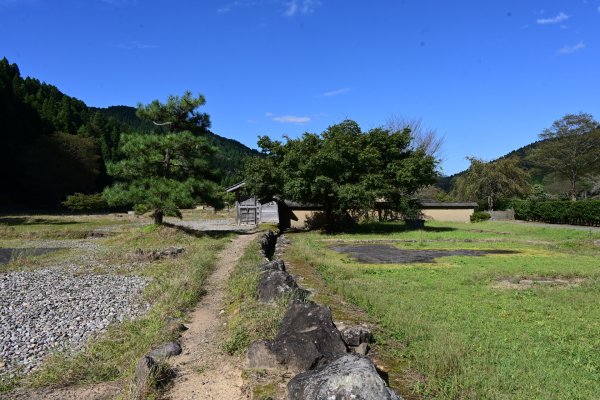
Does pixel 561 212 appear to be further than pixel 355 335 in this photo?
Yes

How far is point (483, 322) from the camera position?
641 centimetres

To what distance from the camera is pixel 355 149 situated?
2355cm

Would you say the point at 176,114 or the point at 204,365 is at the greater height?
the point at 176,114

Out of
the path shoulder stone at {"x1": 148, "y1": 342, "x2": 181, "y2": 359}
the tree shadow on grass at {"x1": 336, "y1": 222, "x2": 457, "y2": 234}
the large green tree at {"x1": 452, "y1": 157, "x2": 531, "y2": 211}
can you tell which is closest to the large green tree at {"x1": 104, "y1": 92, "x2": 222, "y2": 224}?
the tree shadow on grass at {"x1": 336, "y1": 222, "x2": 457, "y2": 234}

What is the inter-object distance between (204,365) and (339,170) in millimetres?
18608

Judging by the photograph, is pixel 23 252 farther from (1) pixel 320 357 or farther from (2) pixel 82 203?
(2) pixel 82 203

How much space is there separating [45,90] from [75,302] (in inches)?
3112

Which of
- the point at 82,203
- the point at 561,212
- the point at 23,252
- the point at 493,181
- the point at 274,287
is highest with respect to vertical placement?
the point at 493,181

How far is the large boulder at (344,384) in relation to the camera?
2.95 meters

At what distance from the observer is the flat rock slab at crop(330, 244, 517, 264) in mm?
14516

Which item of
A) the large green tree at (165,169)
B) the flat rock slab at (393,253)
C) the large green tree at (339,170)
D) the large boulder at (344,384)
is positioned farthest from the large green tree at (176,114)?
the large boulder at (344,384)

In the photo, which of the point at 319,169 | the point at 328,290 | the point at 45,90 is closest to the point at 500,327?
the point at 328,290

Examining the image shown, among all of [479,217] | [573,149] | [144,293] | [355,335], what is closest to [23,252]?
[144,293]

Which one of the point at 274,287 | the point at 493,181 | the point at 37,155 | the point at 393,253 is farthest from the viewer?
the point at 37,155
